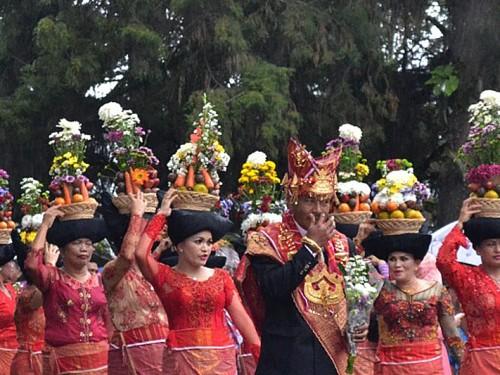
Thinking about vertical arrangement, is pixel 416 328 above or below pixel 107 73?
below

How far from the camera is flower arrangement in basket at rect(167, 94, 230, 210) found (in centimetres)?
854

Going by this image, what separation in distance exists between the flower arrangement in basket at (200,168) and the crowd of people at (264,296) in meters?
0.11

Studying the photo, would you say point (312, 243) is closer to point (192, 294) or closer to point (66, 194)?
point (192, 294)

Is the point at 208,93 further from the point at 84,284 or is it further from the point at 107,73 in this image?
the point at 84,284

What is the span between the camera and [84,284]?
984cm

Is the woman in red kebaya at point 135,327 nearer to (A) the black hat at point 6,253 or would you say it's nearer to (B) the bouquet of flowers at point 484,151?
(A) the black hat at point 6,253

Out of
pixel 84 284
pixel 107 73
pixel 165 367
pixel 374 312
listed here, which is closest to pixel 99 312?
pixel 84 284

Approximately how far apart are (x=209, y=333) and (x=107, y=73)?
1052cm

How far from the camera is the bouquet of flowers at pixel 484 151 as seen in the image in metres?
8.67

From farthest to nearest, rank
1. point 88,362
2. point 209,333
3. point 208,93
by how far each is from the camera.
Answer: point 208,93, point 88,362, point 209,333

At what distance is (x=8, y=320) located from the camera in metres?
12.2

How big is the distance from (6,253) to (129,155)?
2790mm

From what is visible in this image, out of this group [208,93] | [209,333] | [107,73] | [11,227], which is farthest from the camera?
[107,73]

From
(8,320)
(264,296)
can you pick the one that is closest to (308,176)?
(264,296)
